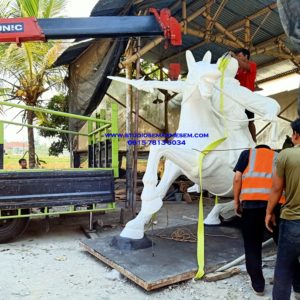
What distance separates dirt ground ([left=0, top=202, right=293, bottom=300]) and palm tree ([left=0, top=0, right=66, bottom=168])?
16.3 ft

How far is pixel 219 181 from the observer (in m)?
4.40

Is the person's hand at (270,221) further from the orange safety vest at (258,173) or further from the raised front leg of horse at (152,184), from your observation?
the raised front leg of horse at (152,184)

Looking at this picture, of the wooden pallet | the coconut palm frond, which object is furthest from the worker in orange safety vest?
the coconut palm frond

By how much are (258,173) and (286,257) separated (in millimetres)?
758

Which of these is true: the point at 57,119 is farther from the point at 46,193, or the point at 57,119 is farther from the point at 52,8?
the point at 46,193

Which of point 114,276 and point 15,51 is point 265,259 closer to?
point 114,276

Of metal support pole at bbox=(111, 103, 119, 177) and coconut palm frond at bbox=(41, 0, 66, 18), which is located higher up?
coconut palm frond at bbox=(41, 0, 66, 18)

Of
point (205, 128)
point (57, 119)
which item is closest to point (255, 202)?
point (205, 128)

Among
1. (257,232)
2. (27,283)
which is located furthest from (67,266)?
(257,232)

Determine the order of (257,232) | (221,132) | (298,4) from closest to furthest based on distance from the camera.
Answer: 1. (298,4)
2. (257,232)
3. (221,132)

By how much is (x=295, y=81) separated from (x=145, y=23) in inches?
251

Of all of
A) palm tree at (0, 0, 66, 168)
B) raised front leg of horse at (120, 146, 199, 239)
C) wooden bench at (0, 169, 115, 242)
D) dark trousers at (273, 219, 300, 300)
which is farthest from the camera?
palm tree at (0, 0, 66, 168)

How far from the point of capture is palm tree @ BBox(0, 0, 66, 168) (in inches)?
347

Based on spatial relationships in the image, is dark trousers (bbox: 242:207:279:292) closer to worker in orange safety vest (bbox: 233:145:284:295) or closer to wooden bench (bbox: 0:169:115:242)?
worker in orange safety vest (bbox: 233:145:284:295)
